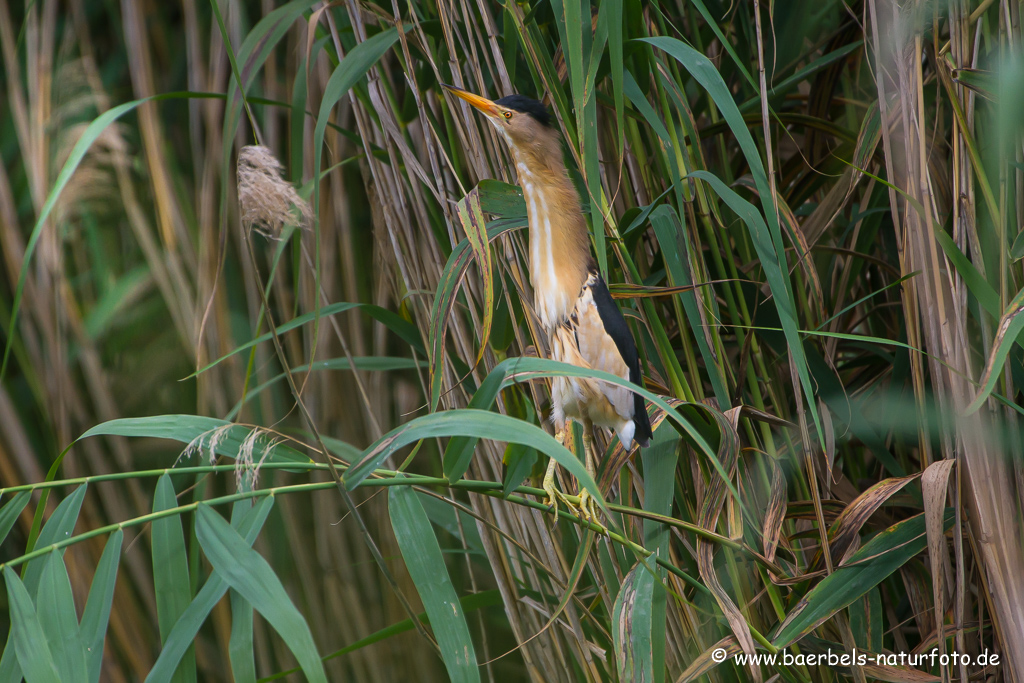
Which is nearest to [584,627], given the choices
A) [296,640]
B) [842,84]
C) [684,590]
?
[684,590]

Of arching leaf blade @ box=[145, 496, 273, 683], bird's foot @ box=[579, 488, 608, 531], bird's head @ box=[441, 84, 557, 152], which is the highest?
bird's head @ box=[441, 84, 557, 152]

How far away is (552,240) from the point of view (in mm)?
691

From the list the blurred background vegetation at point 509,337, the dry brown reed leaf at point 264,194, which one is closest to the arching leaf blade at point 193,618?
the blurred background vegetation at point 509,337

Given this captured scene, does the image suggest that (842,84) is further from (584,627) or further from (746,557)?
(584,627)

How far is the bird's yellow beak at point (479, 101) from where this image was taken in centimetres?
64

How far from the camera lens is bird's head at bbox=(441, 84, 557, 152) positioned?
2.16 ft

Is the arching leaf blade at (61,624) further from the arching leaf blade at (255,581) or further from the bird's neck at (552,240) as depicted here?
the bird's neck at (552,240)

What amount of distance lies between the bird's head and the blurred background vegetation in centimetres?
4

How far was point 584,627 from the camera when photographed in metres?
0.83

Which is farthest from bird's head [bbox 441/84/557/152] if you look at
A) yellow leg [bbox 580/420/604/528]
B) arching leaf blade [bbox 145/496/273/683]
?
arching leaf blade [bbox 145/496/273/683]

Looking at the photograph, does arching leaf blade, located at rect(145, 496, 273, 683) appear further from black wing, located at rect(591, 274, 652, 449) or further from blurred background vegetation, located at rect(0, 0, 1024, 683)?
black wing, located at rect(591, 274, 652, 449)

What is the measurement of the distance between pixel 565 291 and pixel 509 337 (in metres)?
0.14

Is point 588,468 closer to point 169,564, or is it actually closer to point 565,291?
point 565,291

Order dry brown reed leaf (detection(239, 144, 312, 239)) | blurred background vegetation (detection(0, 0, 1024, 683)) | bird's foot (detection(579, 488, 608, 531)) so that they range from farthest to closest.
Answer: bird's foot (detection(579, 488, 608, 531)) < blurred background vegetation (detection(0, 0, 1024, 683)) < dry brown reed leaf (detection(239, 144, 312, 239))
